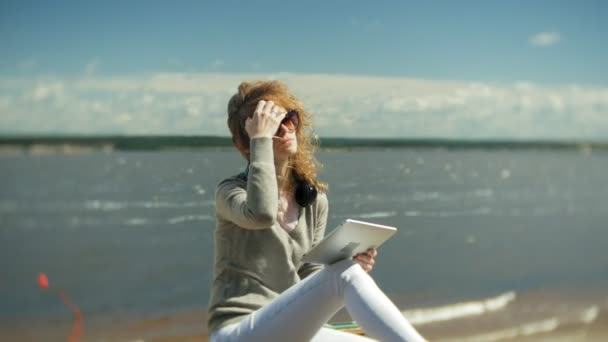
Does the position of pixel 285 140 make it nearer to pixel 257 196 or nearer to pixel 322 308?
pixel 257 196

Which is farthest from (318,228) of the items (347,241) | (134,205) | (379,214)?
(134,205)

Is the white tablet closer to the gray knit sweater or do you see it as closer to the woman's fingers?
the gray knit sweater

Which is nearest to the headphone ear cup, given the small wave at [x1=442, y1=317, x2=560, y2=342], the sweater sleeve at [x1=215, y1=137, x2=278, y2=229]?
the sweater sleeve at [x1=215, y1=137, x2=278, y2=229]

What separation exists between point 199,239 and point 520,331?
6.08 feet

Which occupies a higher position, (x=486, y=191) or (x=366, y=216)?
(x=486, y=191)

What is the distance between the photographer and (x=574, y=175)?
9344mm

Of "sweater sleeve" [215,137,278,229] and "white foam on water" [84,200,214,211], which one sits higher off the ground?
"white foam on water" [84,200,214,211]

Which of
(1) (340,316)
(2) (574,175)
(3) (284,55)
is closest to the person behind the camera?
(1) (340,316)

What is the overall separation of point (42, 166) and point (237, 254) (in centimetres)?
283

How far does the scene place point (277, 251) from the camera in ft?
6.56

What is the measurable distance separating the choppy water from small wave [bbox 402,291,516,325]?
12 millimetres

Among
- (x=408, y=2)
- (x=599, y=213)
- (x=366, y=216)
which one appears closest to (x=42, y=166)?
(x=366, y=216)

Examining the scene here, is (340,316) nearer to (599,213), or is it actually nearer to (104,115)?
(104,115)

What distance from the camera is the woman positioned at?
5.98ft
